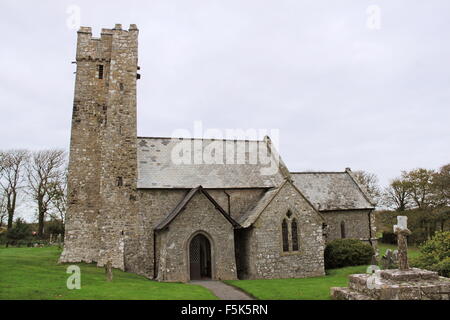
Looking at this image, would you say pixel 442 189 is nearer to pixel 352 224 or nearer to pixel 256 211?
pixel 352 224

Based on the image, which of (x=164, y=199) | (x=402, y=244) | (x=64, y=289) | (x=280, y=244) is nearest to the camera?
(x=402, y=244)

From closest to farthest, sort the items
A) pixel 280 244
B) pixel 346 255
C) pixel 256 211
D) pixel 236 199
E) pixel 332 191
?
pixel 280 244 < pixel 256 211 < pixel 346 255 < pixel 236 199 < pixel 332 191

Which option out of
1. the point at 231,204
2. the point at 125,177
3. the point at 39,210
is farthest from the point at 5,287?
the point at 39,210

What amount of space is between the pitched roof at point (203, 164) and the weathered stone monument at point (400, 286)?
13192 mm

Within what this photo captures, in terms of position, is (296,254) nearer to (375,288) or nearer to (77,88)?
(375,288)

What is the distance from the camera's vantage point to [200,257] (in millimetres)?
23656

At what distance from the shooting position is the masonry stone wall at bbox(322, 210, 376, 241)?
99.5ft

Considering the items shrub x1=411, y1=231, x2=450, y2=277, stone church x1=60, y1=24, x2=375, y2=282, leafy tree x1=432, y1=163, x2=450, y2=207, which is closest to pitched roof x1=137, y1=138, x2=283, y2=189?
stone church x1=60, y1=24, x2=375, y2=282

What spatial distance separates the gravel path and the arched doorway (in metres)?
1.78

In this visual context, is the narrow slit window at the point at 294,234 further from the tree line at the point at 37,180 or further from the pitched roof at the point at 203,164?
the tree line at the point at 37,180

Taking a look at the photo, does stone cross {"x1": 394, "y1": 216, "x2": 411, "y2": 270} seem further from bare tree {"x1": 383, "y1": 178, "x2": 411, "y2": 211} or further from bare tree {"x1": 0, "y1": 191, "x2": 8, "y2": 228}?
bare tree {"x1": 0, "y1": 191, "x2": 8, "y2": 228}

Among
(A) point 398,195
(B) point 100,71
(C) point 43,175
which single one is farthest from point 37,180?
(A) point 398,195

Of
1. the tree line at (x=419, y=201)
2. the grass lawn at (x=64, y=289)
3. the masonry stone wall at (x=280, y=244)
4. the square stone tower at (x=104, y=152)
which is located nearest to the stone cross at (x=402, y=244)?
the grass lawn at (x=64, y=289)

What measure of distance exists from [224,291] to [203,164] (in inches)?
444
